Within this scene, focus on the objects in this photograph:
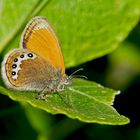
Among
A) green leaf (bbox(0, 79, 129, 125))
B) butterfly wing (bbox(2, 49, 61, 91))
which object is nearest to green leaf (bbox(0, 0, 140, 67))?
butterfly wing (bbox(2, 49, 61, 91))

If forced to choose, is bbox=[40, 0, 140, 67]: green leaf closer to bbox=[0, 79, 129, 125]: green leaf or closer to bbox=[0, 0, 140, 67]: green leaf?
bbox=[0, 0, 140, 67]: green leaf

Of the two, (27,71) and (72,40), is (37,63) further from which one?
(72,40)

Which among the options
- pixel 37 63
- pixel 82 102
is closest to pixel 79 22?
pixel 37 63

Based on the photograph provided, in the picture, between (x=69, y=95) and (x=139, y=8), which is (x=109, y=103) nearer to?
(x=69, y=95)

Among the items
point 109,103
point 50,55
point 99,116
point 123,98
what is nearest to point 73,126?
point 123,98

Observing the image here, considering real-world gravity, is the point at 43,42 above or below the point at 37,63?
above

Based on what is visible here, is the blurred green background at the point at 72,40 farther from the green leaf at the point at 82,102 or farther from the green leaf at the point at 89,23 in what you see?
the green leaf at the point at 82,102
